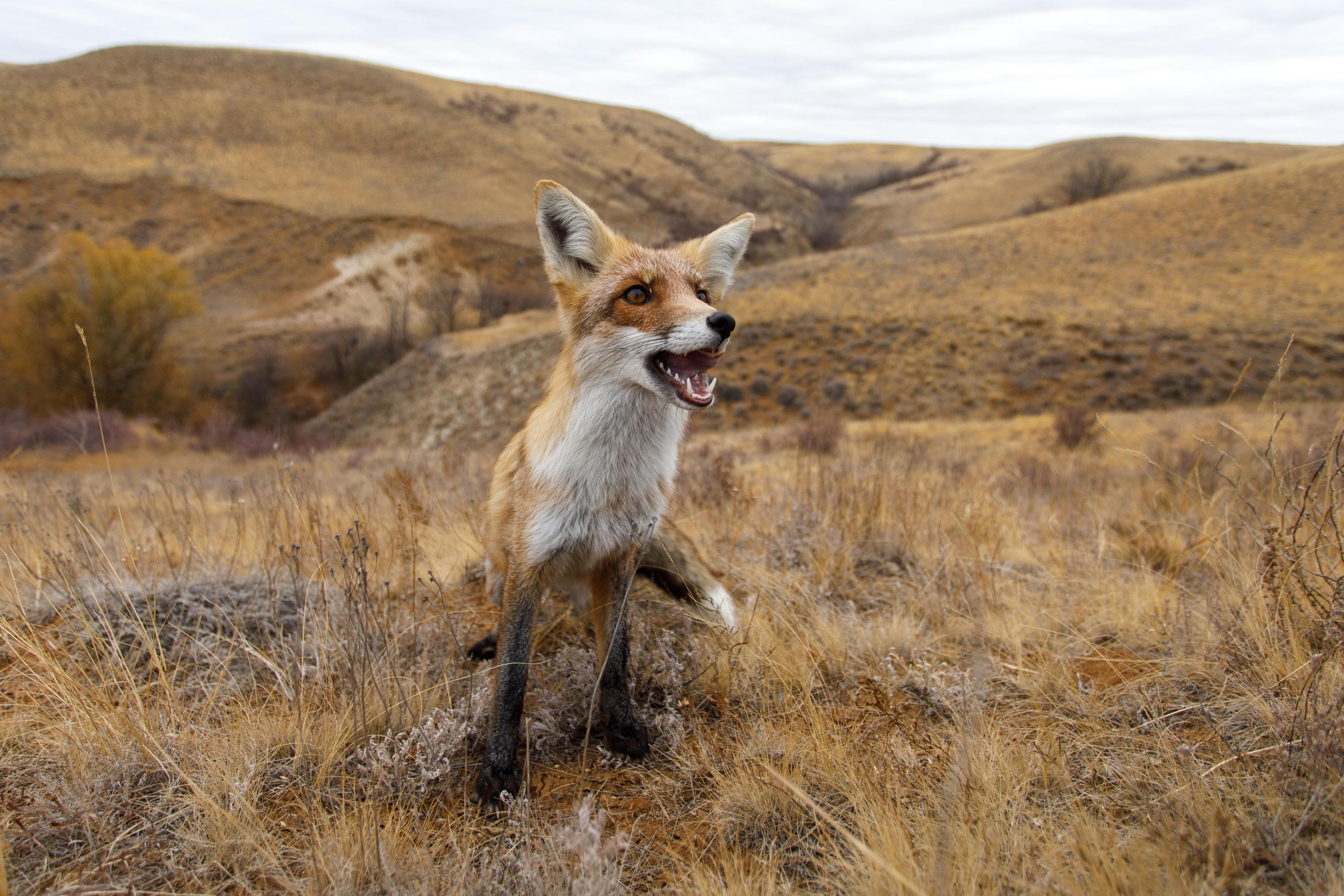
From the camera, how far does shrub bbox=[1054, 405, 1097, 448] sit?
16453 millimetres

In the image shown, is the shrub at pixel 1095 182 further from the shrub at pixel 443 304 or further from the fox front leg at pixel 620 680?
the fox front leg at pixel 620 680

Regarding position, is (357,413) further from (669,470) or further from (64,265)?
(669,470)

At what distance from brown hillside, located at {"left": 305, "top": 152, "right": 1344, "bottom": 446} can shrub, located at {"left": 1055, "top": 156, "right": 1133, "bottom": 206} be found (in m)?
27.0

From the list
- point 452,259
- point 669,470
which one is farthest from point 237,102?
point 669,470

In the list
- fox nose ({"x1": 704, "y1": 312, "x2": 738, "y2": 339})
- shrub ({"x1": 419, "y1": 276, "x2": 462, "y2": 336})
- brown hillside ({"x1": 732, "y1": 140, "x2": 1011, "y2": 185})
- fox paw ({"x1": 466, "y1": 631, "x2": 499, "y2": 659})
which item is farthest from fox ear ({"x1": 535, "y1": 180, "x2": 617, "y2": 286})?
brown hillside ({"x1": 732, "y1": 140, "x2": 1011, "y2": 185})

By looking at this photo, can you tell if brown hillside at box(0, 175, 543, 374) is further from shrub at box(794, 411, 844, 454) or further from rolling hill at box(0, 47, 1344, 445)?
shrub at box(794, 411, 844, 454)

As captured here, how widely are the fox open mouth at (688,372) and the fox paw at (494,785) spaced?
1.60m

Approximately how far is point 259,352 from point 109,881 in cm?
5372

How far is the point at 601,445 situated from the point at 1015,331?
37489 millimetres

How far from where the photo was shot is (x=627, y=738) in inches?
106

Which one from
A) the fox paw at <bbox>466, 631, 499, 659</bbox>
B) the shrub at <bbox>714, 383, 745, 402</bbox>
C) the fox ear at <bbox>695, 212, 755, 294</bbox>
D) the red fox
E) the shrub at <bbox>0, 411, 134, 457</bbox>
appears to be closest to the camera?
the red fox

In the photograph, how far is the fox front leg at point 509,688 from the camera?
8.07ft

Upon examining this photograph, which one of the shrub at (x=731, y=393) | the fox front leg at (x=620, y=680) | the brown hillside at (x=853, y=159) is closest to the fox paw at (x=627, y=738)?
the fox front leg at (x=620, y=680)

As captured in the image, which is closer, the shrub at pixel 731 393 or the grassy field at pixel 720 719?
the grassy field at pixel 720 719
